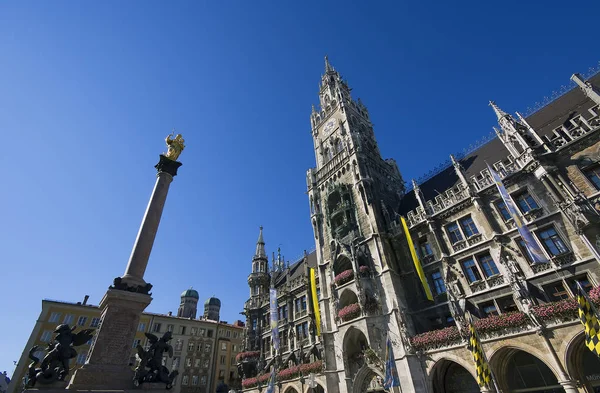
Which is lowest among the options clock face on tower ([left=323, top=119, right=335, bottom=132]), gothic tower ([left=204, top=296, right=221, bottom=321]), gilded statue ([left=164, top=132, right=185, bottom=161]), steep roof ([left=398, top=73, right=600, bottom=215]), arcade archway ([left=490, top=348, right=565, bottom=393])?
arcade archway ([left=490, top=348, right=565, bottom=393])

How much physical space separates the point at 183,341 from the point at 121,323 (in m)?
44.7

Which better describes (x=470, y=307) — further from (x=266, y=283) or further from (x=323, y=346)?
(x=266, y=283)

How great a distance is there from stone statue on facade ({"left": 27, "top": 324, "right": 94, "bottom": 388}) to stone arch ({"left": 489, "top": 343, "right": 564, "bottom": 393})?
2305 centimetres

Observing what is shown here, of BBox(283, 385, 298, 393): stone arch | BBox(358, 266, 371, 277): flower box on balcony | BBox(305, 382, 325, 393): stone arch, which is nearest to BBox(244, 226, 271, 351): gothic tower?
BBox(283, 385, 298, 393): stone arch

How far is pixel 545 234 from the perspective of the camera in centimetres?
1992

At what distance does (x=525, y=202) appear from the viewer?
2158cm

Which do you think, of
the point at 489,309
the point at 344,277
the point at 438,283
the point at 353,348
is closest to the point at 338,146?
the point at 344,277

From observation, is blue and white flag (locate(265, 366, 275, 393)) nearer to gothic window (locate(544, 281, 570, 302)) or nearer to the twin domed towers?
gothic window (locate(544, 281, 570, 302))

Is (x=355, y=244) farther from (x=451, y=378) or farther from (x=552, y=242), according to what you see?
(x=552, y=242)

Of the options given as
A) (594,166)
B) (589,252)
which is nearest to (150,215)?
(589,252)

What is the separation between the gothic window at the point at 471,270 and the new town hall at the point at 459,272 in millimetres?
77

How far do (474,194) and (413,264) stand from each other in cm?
799

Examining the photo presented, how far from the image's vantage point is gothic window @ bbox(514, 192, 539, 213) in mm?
21197

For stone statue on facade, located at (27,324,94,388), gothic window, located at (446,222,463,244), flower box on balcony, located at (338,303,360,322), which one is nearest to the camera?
stone statue on facade, located at (27,324,94,388)
